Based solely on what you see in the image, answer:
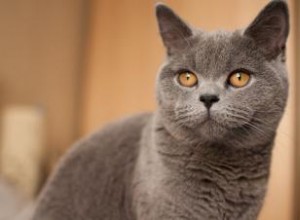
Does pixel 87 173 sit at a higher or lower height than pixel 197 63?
lower

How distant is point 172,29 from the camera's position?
0.97 metres

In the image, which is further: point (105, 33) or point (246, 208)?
point (105, 33)

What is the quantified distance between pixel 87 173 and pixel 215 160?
36 cm

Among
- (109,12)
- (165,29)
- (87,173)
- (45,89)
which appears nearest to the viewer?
(165,29)

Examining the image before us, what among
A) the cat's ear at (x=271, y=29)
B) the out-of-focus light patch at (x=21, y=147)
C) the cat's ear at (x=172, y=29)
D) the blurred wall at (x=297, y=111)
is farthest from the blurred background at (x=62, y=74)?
the cat's ear at (x=271, y=29)

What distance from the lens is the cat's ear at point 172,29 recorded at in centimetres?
96

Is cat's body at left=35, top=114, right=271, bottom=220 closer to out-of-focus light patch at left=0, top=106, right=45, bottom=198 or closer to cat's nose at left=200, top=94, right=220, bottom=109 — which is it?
cat's nose at left=200, top=94, right=220, bottom=109

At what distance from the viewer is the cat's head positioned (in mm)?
854

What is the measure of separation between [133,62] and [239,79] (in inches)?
66.8

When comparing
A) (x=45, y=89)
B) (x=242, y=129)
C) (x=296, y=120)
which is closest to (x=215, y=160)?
(x=242, y=129)

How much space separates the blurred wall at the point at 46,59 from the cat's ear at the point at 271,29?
2212 millimetres

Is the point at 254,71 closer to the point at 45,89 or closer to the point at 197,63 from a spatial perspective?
the point at 197,63

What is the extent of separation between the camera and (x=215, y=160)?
3.09 ft

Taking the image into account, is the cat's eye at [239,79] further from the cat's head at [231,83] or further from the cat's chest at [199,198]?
the cat's chest at [199,198]
